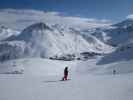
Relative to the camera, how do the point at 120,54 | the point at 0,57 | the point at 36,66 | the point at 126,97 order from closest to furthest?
the point at 126,97
the point at 120,54
the point at 36,66
the point at 0,57

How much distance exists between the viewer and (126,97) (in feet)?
36.9

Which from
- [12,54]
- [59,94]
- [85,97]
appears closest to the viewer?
[85,97]

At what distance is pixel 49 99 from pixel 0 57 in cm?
17912

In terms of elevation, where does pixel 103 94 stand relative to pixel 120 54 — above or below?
below

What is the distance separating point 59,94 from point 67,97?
3.45 ft

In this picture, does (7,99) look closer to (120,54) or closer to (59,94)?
(59,94)

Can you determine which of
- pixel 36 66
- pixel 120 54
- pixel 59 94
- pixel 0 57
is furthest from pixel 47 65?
pixel 0 57

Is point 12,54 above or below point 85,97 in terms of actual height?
above

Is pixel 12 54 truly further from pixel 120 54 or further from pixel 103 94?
pixel 103 94

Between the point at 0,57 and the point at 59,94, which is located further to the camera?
the point at 0,57

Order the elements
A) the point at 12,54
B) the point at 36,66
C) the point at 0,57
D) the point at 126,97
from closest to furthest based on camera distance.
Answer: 1. the point at 126,97
2. the point at 36,66
3. the point at 0,57
4. the point at 12,54

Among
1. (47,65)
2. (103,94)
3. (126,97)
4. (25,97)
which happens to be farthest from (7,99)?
(47,65)

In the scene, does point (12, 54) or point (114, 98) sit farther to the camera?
point (12, 54)

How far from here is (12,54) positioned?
196 metres
